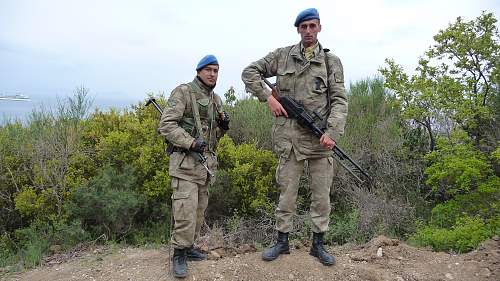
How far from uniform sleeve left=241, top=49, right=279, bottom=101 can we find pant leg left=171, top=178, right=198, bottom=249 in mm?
1027

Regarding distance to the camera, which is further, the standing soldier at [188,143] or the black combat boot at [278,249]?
the black combat boot at [278,249]

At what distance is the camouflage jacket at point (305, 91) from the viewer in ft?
13.6

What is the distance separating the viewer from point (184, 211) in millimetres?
3979

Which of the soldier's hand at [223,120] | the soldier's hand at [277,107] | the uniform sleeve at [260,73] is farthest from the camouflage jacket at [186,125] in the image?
the soldier's hand at [277,107]

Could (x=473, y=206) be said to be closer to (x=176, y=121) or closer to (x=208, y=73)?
(x=208, y=73)

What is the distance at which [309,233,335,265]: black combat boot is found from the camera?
4301 millimetres

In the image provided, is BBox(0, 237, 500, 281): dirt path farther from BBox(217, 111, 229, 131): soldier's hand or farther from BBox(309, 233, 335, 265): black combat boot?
BBox(217, 111, 229, 131): soldier's hand

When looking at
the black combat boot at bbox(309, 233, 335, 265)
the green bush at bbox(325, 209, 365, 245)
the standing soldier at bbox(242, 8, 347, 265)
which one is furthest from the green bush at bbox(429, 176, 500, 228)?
the standing soldier at bbox(242, 8, 347, 265)

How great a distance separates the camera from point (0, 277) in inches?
183

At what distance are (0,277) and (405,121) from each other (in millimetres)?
5944

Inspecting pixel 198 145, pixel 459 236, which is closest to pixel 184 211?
pixel 198 145

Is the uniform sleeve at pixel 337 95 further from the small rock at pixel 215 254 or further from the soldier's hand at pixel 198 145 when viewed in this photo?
the small rock at pixel 215 254

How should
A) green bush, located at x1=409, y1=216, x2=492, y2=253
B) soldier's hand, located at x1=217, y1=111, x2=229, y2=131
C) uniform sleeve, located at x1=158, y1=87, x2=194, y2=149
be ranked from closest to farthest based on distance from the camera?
uniform sleeve, located at x1=158, y1=87, x2=194, y2=149
soldier's hand, located at x1=217, y1=111, x2=229, y2=131
green bush, located at x1=409, y1=216, x2=492, y2=253

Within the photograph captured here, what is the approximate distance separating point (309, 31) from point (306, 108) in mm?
683
